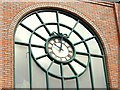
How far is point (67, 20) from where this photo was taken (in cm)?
1568

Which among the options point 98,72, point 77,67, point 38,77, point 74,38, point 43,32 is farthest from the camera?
point 74,38

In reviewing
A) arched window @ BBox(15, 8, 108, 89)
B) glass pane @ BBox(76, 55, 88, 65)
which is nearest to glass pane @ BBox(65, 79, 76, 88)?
arched window @ BBox(15, 8, 108, 89)

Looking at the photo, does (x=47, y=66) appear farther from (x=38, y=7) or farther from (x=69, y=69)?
(x=38, y=7)

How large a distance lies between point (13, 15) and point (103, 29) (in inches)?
138

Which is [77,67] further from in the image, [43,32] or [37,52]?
[43,32]

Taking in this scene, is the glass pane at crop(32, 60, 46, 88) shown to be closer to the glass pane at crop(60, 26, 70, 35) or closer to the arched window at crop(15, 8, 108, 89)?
the arched window at crop(15, 8, 108, 89)

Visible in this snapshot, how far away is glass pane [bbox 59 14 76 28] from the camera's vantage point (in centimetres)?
1555

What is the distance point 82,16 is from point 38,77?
326 cm

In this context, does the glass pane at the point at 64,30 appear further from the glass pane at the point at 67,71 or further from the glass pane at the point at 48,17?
the glass pane at the point at 67,71

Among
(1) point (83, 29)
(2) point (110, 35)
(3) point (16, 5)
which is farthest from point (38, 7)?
(2) point (110, 35)

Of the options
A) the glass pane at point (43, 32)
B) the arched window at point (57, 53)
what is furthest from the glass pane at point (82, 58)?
the glass pane at point (43, 32)

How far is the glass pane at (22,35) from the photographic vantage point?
14.4 metres

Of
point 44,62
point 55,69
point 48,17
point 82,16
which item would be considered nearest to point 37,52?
point 44,62

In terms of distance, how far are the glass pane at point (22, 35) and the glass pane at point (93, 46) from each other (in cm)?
232
